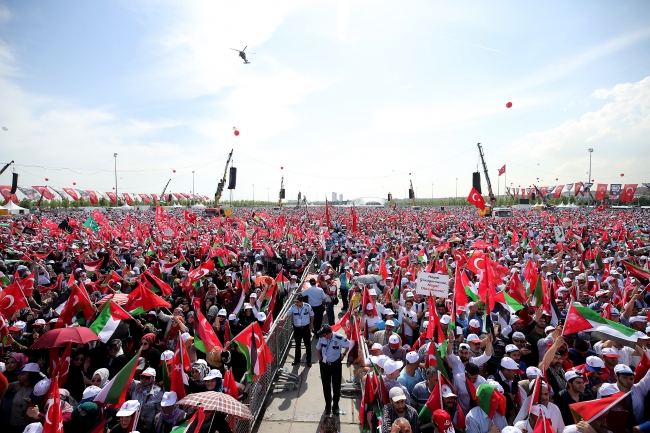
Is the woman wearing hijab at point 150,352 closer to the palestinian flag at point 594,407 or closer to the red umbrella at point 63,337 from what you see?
the red umbrella at point 63,337

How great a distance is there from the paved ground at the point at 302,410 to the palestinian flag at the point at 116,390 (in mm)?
2261

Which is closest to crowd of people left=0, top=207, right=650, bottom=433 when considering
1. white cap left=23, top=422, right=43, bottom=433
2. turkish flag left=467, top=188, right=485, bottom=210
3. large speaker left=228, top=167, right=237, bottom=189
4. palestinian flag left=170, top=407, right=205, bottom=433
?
white cap left=23, top=422, right=43, bottom=433

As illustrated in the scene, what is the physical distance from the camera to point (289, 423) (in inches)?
238

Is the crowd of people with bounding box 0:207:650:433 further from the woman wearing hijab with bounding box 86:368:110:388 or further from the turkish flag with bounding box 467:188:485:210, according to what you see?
the turkish flag with bounding box 467:188:485:210

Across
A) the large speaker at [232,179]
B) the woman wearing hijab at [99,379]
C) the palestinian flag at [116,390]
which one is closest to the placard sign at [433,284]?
the palestinian flag at [116,390]

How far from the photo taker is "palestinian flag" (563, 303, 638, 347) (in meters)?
5.21

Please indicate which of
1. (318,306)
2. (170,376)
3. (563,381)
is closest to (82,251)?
(318,306)

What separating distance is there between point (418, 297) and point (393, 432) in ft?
17.4

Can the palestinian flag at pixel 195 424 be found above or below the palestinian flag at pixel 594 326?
below

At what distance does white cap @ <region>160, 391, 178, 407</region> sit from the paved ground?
6.40ft

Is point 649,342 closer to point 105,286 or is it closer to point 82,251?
point 105,286

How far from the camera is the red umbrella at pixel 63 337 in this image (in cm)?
512

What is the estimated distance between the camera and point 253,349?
5.80 metres

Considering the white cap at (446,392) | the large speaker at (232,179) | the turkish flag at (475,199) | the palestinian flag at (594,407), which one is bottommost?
the white cap at (446,392)
